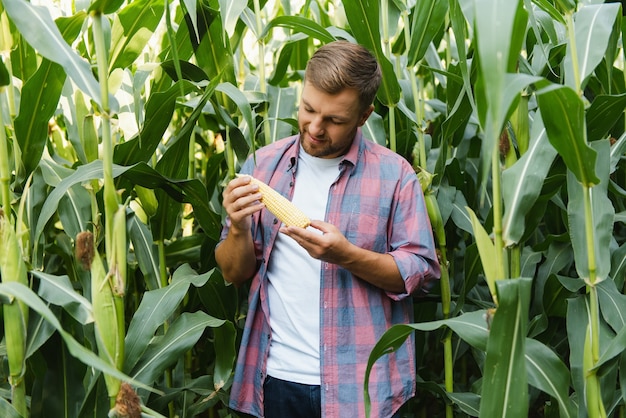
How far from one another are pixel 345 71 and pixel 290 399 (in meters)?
0.90

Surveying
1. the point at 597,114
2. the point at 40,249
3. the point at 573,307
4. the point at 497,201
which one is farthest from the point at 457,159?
the point at 40,249

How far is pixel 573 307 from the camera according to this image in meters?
2.07

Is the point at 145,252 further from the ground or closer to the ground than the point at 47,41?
closer to the ground

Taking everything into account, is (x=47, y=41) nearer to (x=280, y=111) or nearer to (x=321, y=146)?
(x=321, y=146)

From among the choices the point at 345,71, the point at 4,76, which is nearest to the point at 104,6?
the point at 4,76

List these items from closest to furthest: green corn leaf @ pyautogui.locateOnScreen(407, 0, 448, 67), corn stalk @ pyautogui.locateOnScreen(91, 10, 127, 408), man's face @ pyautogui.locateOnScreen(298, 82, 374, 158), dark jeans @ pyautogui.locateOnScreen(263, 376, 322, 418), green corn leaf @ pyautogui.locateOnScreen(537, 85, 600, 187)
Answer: green corn leaf @ pyautogui.locateOnScreen(537, 85, 600, 187), corn stalk @ pyautogui.locateOnScreen(91, 10, 127, 408), man's face @ pyautogui.locateOnScreen(298, 82, 374, 158), dark jeans @ pyautogui.locateOnScreen(263, 376, 322, 418), green corn leaf @ pyautogui.locateOnScreen(407, 0, 448, 67)

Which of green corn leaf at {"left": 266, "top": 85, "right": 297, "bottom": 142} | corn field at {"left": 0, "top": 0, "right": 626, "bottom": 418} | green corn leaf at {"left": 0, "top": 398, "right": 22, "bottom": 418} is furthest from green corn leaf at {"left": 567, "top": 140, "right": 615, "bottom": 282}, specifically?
green corn leaf at {"left": 0, "top": 398, "right": 22, "bottom": 418}

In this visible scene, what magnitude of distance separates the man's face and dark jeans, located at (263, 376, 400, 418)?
639 mm

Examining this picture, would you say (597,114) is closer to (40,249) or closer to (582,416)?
(582,416)

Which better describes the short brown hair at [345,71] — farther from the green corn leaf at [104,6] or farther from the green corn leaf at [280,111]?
the green corn leaf at [280,111]

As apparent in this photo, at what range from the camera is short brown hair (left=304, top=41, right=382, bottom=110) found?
1.93 meters

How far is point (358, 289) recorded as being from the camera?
2066 mm

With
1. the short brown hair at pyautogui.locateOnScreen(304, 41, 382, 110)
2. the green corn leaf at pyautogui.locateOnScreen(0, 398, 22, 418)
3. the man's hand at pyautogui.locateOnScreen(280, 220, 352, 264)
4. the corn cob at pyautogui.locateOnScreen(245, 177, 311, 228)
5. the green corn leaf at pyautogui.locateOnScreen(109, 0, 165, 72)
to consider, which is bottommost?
the green corn leaf at pyautogui.locateOnScreen(0, 398, 22, 418)

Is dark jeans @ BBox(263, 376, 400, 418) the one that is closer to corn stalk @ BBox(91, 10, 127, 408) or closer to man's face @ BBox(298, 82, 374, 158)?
corn stalk @ BBox(91, 10, 127, 408)
